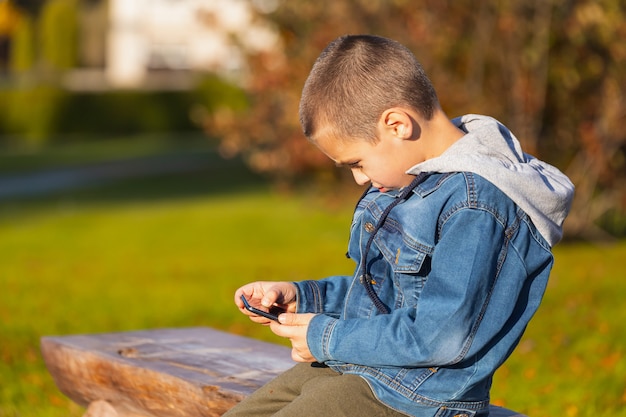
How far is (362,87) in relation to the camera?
249 cm

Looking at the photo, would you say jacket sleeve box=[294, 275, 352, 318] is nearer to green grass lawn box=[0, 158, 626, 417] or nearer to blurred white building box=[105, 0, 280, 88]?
green grass lawn box=[0, 158, 626, 417]

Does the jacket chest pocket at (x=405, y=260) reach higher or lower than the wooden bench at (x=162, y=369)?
higher

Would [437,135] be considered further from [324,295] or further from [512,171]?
[324,295]

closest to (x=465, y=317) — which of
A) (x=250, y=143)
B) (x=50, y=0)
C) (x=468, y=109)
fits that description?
(x=468, y=109)

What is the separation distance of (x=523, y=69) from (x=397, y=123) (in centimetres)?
742

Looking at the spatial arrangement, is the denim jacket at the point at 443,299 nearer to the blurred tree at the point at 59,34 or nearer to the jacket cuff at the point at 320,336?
the jacket cuff at the point at 320,336

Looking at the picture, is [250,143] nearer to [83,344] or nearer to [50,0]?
[83,344]

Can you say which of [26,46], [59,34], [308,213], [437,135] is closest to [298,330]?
[437,135]

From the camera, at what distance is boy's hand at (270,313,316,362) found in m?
2.58

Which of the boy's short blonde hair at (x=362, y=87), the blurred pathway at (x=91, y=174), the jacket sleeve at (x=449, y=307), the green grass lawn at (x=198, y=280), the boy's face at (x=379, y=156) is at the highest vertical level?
the boy's short blonde hair at (x=362, y=87)

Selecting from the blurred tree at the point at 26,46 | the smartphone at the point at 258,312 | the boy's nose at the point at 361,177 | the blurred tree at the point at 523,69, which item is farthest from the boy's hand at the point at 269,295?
the blurred tree at the point at 26,46

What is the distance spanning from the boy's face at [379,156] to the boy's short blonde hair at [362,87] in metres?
0.02

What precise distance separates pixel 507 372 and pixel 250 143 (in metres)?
6.14

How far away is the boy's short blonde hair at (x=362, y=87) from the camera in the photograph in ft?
8.16
